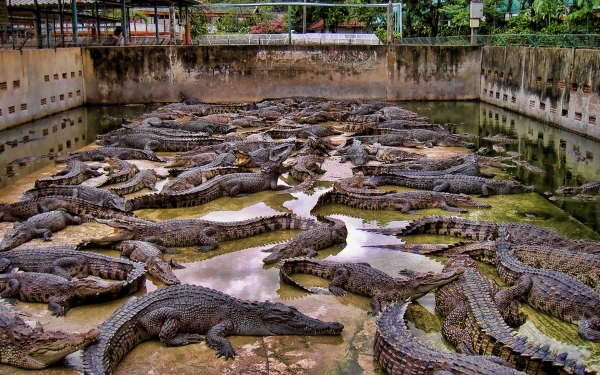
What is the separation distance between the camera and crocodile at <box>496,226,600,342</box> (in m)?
4.70

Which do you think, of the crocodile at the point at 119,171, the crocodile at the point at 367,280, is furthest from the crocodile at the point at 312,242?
the crocodile at the point at 119,171

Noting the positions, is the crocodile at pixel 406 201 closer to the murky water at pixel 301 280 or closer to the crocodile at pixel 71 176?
the murky water at pixel 301 280

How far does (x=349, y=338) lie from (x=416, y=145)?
8.88 meters

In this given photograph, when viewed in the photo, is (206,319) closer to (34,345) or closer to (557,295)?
(34,345)

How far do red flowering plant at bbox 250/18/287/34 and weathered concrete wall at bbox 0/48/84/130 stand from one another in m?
14.1

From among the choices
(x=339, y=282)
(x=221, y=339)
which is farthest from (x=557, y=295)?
(x=221, y=339)

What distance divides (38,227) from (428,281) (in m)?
4.44

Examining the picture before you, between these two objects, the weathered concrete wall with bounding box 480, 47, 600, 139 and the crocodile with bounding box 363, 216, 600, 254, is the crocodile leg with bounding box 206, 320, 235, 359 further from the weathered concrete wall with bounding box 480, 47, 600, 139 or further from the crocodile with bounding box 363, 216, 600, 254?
the weathered concrete wall with bounding box 480, 47, 600, 139

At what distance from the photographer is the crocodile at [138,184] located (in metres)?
8.72

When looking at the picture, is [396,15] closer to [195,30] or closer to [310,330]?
[195,30]

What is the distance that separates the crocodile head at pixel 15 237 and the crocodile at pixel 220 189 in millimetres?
1492

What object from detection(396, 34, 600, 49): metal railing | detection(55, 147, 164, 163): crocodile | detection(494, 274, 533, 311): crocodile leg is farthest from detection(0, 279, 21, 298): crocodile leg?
detection(396, 34, 600, 49): metal railing

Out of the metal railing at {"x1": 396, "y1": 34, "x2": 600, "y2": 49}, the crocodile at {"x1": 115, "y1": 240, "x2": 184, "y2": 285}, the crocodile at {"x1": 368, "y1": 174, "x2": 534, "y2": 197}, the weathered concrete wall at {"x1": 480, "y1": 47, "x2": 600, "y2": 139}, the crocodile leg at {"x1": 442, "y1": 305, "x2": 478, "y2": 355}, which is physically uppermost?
the metal railing at {"x1": 396, "y1": 34, "x2": 600, "y2": 49}

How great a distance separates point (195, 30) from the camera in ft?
Answer: 111
